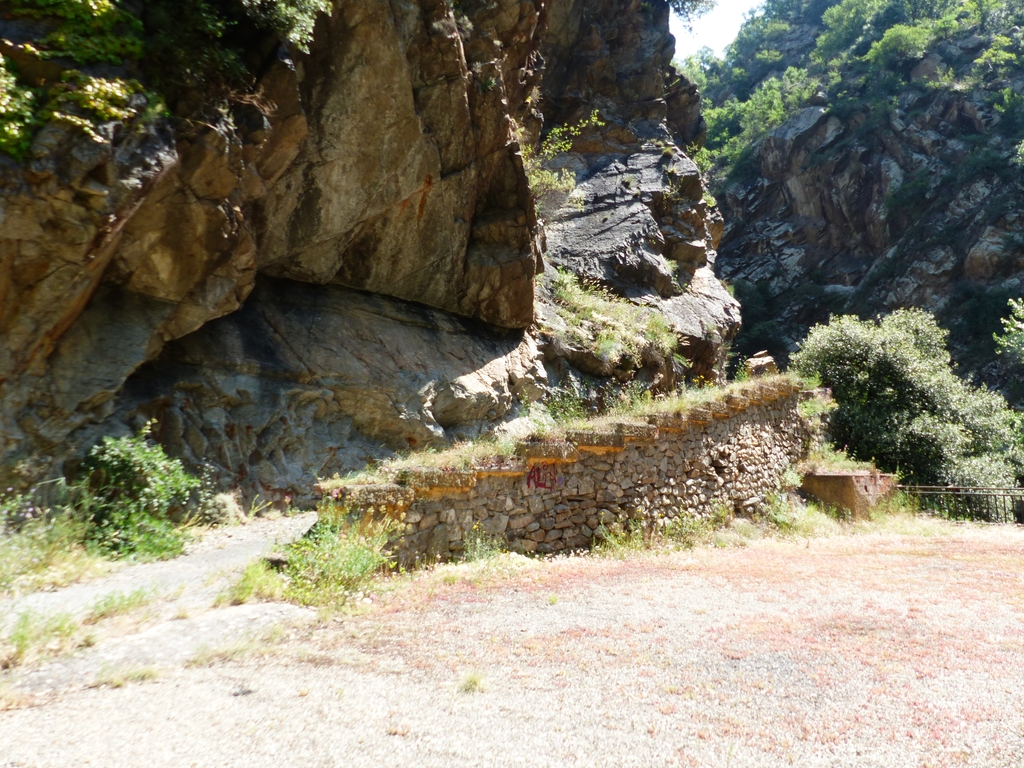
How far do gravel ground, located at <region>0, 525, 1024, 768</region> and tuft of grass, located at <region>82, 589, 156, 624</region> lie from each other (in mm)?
1024

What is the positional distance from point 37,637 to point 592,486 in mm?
5200

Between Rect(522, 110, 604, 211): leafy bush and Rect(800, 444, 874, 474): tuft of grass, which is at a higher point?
Rect(522, 110, 604, 211): leafy bush

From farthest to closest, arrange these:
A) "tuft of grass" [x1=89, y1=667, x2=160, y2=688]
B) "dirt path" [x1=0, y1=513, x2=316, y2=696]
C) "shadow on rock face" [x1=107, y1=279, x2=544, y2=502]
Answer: "shadow on rock face" [x1=107, y1=279, x2=544, y2=502] → "dirt path" [x1=0, y1=513, x2=316, y2=696] → "tuft of grass" [x1=89, y1=667, x2=160, y2=688]

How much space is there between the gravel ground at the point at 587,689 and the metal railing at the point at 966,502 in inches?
288

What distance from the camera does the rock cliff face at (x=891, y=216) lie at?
29500 millimetres

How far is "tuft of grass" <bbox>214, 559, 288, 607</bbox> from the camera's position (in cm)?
468

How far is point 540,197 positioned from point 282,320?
8.69 meters

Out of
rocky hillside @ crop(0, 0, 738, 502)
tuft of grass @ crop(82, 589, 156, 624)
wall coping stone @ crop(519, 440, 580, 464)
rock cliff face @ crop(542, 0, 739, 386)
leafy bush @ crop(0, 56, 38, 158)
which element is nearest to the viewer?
tuft of grass @ crop(82, 589, 156, 624)

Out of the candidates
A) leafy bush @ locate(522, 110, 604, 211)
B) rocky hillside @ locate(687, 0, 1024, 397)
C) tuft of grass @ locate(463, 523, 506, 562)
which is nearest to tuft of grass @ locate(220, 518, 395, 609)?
tuft of grass @ locate(463, 523, 506, 562)

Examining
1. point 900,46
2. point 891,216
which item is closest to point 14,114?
point 891,216

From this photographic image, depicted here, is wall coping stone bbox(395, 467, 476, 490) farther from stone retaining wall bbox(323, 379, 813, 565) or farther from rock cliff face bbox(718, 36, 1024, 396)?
rock cliff face bbox(718, 36, 1024, 396)

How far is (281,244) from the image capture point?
32.1ft

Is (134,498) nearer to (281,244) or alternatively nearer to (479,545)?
(479,545)

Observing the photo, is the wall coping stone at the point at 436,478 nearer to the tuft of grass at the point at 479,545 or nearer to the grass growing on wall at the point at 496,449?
the grass growing on wall at the point at 496,449
